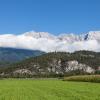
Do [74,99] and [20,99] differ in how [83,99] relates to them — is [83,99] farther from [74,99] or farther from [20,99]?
Result: [20,99]

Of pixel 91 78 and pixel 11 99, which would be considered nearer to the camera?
pixel 11 99

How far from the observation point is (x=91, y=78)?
107 meters

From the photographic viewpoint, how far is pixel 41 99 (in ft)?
94.5

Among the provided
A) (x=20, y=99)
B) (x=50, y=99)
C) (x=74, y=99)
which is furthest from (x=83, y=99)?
(x=20, y=99)

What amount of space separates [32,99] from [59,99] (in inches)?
92.2

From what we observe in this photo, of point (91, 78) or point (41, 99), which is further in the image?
point (91, 78)

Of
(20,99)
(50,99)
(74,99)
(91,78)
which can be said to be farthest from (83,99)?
(91,78)

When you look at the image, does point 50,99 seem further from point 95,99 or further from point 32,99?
point 95,99

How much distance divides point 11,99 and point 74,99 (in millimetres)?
5455

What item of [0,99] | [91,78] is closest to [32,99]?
[0,99]

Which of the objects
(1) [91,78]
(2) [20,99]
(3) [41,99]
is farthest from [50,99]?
(1) [91,78]

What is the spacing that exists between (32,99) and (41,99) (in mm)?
794

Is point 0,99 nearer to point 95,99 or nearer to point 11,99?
point 11,99

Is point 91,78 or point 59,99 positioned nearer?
point 59,99
